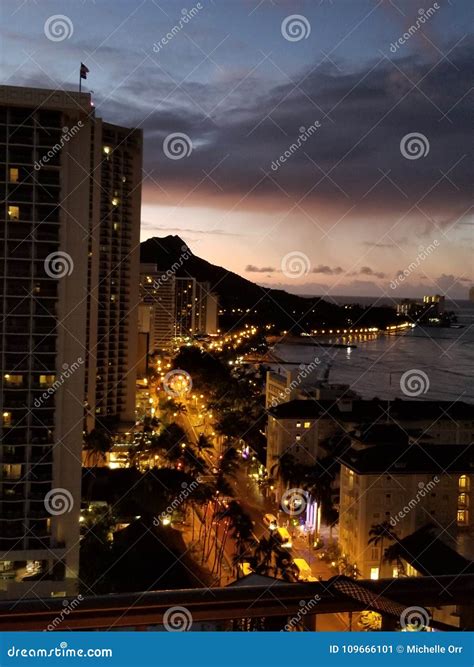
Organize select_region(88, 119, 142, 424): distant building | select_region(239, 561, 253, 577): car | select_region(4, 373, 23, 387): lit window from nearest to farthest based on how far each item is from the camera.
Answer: select_region(4, 373, 23, 387): lit window < select_region(239, 561, 253, 577): car < select_region(88, 119, 142, 424): distant building

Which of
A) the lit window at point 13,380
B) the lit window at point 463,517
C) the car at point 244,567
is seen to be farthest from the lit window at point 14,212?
the lit window at point 463,517

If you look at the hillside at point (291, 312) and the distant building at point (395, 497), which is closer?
the distant building at point (395, 497)

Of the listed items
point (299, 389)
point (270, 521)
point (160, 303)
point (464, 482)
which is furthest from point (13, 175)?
point (160, 303)

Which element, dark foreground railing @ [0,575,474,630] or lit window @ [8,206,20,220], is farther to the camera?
lit window @ [8,206,20,220]

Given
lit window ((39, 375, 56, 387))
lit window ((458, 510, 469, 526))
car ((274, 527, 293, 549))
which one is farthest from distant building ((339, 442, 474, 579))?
lit window ((39, 375, 56, 387))

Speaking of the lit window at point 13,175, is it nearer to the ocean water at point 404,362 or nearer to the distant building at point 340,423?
the distant building at point 340,423

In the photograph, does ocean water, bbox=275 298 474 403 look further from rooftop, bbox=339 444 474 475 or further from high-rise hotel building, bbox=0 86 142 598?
high-rise hotel building, bbox=0 86 142 598

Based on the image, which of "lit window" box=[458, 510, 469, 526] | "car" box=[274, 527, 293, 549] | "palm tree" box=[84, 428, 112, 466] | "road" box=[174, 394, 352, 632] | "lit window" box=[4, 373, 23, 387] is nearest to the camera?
"lit window" box=[4, 373, 23, 387]

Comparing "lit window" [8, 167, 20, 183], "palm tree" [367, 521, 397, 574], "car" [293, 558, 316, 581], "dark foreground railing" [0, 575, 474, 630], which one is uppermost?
"lit window" [8, 167, 20, 183]
